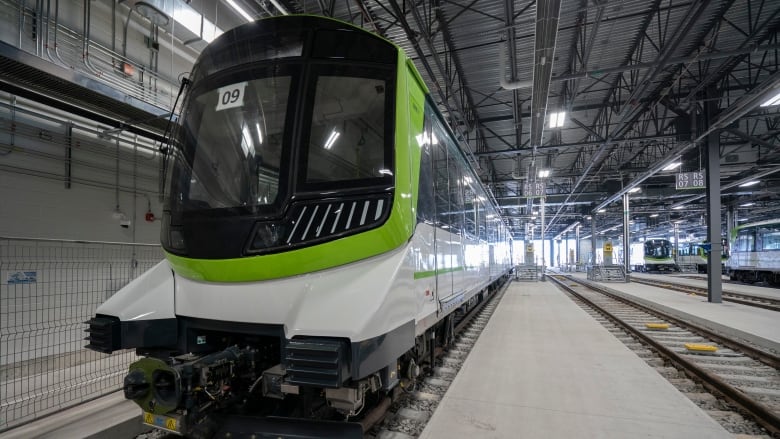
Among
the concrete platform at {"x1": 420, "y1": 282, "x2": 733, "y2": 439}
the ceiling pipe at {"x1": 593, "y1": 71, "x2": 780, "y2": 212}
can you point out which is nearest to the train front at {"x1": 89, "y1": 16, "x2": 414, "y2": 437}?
the concrete platform at {"x1": 420, "y1": 282, "x2": 733, "y2": 439}

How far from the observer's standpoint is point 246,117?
2.43 m

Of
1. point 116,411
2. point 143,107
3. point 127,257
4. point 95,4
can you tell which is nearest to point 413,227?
point 116,411

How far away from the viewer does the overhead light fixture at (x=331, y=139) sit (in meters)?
2.31

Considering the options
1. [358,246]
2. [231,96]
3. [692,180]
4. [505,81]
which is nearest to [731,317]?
[692,180]

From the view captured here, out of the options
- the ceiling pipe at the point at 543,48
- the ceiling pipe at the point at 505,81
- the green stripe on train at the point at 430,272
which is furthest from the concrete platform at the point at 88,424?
the ceiling pipe at the point at 505,81

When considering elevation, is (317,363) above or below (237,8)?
below

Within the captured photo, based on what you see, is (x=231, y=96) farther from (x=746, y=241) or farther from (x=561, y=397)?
(x=746, y=241)

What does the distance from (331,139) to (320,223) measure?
0.59 metres

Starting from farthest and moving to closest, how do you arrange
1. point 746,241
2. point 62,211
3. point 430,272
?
Result: 1. point 746,241
2. point 62,211
3. point 430,272

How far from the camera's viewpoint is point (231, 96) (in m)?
2.52

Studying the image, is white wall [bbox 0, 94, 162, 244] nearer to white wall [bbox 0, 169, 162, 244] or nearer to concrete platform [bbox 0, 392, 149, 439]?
white wall [bbox 0, 169, 162, 244]

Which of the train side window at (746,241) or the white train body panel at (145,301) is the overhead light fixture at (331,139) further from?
the train side window at (746,241)

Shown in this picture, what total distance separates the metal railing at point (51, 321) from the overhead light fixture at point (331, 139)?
3.47 meters

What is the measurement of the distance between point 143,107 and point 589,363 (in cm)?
656
